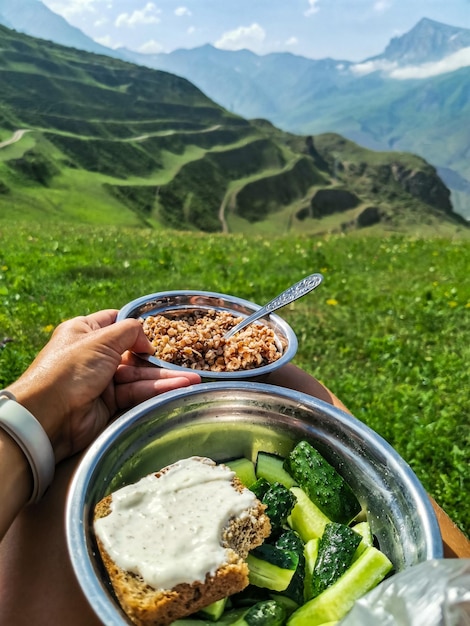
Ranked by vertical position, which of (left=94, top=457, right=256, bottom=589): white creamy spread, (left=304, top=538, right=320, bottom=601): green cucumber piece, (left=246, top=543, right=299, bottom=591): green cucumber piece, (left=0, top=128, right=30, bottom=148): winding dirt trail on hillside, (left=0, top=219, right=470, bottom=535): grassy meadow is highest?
(left=0, top=128, right=30, bottom=148): winding dirt trail on hillside

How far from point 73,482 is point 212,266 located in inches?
265

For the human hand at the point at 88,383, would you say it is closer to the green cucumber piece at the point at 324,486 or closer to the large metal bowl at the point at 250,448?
the large metal bowl at the point at 250,448

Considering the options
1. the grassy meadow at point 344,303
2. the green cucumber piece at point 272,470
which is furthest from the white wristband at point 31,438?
the grassy meadow at point 344,303

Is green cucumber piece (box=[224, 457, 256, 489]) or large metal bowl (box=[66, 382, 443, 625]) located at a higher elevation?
large metal bowl (box=[66, 382, 443, 625])

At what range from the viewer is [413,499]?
1500mm

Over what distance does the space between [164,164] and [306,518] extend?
104 meters

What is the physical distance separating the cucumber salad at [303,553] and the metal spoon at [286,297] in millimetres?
947

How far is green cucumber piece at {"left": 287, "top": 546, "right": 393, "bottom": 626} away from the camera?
1.34m

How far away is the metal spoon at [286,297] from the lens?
8.57 ft

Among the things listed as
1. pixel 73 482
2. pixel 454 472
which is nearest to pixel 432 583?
pixel 73 482

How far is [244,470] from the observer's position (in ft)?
5.89

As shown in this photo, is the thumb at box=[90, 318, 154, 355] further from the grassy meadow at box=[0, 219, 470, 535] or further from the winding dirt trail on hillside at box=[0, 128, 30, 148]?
the winding dirt trail on hillside at box=[0, 128, 30, 148]

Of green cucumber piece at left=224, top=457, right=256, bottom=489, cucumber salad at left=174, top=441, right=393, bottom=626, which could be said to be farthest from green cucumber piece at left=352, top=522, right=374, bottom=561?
green cucumber piece at left=224, top=457, right=256, bottom=489

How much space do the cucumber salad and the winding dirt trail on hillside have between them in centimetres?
8849
